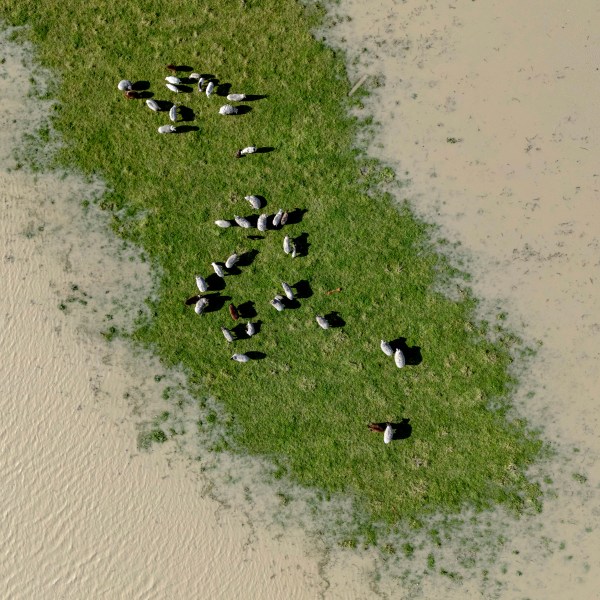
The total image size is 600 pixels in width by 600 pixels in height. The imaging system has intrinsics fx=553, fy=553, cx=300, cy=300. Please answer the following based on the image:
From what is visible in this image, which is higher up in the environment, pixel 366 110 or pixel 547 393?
pixel 366 110

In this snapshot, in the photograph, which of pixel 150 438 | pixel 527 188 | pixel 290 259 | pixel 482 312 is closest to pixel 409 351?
pixel 482 312

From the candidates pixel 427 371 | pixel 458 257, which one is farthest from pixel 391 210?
pixel 427 371

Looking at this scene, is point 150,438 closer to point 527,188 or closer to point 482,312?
point 482,312

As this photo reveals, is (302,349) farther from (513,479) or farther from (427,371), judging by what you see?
(513,479)

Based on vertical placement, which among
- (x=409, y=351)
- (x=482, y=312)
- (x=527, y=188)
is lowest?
(x=409, y=351)

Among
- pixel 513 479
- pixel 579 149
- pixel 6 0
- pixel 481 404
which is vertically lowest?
pixel 513 479

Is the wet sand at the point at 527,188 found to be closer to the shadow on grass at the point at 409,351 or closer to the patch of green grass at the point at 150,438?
the shadow on grass at the point at 409,351
